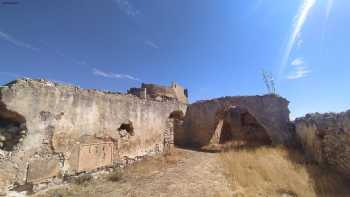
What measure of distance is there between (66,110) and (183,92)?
15.6 metres

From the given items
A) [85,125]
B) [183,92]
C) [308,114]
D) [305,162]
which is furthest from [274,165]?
[183,92]

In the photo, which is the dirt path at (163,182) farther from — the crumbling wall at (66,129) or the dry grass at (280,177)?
the crumbling wall at (66,129)

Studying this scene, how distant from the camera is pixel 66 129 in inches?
228

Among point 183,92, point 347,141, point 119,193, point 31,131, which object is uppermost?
point 183,92

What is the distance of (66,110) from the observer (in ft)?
19.2

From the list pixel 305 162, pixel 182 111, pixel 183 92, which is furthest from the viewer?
pixel 183 92

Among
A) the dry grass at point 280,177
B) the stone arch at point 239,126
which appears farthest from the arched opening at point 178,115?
the dry grass at point 280,177

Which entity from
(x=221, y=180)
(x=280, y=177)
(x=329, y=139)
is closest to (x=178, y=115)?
(x=221, y=180)

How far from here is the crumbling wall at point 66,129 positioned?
4914 mm

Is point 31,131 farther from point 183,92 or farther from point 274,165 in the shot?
point 183,92

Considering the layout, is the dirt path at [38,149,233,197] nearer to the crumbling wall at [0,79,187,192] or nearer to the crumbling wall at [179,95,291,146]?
the crumbling wall at [0,79,187,192]

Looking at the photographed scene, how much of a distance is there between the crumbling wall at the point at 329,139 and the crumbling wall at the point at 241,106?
2179 millimetres

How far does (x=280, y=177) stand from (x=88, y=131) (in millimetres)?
5694

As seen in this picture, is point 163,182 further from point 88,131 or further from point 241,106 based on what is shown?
point 241,106
